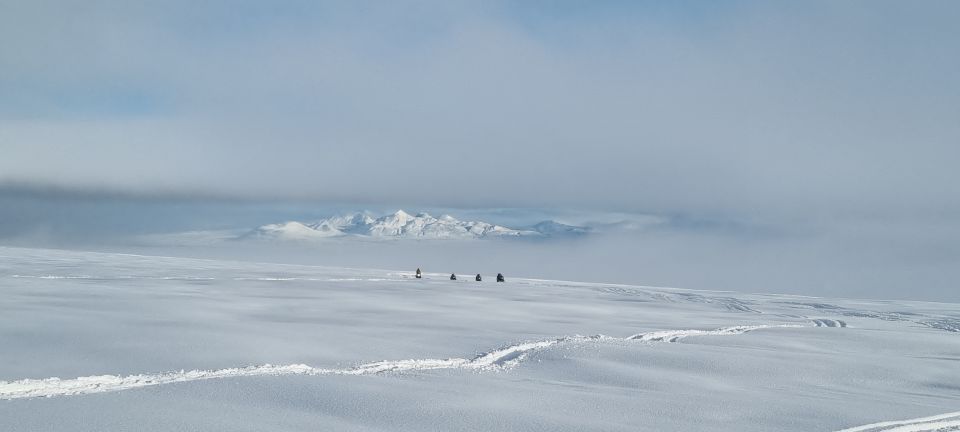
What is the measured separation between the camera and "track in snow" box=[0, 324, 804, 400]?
7.72 metres

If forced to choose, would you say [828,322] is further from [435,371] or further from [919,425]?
[435,371]

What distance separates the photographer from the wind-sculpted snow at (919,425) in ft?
24.5

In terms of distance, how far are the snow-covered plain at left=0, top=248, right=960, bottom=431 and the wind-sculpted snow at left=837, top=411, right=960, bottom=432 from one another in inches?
1.2

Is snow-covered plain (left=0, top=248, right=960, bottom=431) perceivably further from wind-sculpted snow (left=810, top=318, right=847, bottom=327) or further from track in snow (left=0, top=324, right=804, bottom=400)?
wind-sculpted snow (left=810, top=318, right=847, bottom=327)

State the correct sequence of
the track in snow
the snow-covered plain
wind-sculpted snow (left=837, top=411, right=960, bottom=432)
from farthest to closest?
1. the track in snow
2. wind-sculpted snow (left=837, top=411, right=960, bottom=432)
3. the snow-covered plain

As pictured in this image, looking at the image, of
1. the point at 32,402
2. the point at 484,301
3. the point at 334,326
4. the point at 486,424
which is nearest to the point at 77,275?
the point at 484,301

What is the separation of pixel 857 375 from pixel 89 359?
11.6m

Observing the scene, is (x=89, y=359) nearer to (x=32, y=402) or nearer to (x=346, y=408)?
(x=32, y=402)

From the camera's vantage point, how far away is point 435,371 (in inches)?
387

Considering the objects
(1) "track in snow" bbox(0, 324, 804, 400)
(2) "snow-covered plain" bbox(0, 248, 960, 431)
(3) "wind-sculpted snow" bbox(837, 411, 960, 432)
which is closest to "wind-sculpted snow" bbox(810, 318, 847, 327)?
(2) "snow-covered plain" bbox(0, 248, 960, 431)

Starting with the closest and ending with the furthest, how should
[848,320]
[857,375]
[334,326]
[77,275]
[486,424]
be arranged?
[486,424] → [857,375] → [334,326] → [848,320] → [77,275]

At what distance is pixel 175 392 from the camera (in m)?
7.75

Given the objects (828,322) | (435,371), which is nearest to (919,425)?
(435,371)

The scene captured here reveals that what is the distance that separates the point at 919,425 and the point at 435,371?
6102 mm
